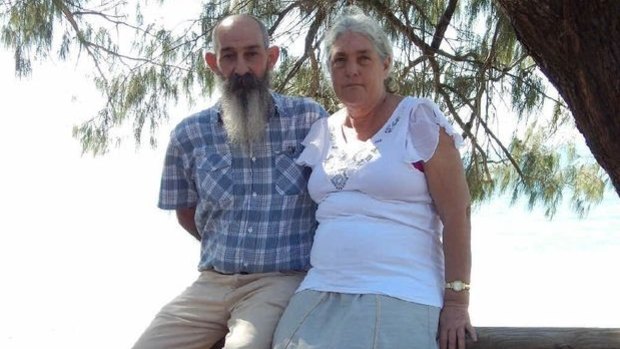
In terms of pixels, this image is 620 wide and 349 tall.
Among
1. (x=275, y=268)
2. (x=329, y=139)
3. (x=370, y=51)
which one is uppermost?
(x=370, y=51)

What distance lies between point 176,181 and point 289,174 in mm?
394

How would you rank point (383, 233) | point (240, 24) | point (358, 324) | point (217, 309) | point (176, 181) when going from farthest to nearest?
point (176, 181) < point (240, 24) < point (217, 309) < point (383, 233) < point (358, 324)

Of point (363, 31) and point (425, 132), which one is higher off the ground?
point (363, 31)

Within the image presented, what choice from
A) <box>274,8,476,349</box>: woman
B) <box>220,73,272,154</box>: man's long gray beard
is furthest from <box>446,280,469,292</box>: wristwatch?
<box>220,73,272,154</box>: man's long gray beard

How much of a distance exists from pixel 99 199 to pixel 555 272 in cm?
1084

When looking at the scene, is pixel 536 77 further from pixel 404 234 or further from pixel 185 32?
pixel 404 234

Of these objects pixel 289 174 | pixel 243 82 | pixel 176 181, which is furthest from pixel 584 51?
pixel 176 181

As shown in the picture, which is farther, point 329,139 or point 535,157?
point 535,157

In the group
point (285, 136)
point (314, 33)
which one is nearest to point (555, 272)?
point (314, 33)

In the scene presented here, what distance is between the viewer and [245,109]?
2883 millimetres

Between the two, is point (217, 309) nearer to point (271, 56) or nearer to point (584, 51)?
point (271, 56)

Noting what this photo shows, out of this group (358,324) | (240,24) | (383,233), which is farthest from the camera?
(240,24)

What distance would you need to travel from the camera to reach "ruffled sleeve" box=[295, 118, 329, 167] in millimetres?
2777

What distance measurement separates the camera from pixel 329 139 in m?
2.80
